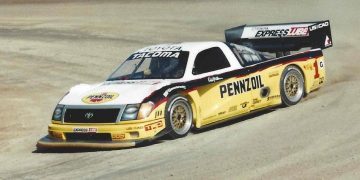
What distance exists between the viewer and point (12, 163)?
10516 mm

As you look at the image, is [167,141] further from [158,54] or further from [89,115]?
[158,54]

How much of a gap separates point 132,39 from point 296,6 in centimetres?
842

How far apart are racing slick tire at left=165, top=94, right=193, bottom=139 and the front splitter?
0.71 m

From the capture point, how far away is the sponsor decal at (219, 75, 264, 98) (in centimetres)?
1203

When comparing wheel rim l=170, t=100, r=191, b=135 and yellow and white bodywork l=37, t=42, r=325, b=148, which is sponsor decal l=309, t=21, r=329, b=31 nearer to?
yellow and white bodywork l=37, t=42, r=325, b=148

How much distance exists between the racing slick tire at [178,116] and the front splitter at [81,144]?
709 millimetres

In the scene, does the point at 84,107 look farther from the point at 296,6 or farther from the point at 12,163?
the point at 296,6

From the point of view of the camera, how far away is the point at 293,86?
44.1 ft

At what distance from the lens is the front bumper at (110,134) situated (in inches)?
419

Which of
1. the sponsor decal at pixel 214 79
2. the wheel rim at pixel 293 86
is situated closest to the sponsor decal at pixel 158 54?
the sponsor decal at pixel 214 79

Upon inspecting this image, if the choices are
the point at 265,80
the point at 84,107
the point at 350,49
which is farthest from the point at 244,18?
the point at 84,107

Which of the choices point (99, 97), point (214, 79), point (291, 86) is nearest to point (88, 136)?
point (99, 97)

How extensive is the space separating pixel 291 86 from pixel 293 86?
0.15 ft

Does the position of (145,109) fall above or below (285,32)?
below
